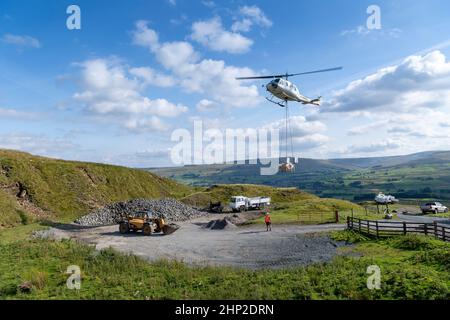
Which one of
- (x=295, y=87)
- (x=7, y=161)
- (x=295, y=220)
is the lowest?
(x=295, y=220)

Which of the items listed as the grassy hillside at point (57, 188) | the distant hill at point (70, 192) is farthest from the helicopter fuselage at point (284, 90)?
the grassy hillside at point (57, 188)

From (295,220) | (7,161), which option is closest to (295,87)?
(295,220)

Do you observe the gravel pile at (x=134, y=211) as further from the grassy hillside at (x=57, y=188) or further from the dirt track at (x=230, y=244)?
the dirt track at (x=230, y=244)

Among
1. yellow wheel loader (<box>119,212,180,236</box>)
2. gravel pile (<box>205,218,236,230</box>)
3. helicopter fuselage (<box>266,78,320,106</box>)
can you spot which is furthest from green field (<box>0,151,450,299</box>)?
helicopter fuselage (<box>266,78,320,106</box>)

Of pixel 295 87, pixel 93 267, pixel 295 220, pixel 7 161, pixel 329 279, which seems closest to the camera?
pixel 329 279
